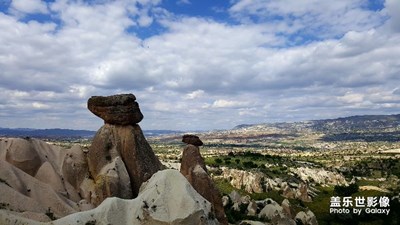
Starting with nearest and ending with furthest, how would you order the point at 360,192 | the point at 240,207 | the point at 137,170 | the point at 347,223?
the point at 137,170, the point at 240,207, the point at 347,223, the point at 360,192

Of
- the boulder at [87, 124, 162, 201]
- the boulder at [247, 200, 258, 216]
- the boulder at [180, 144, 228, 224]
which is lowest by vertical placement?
the boulder at [247, 200, 258, 216]

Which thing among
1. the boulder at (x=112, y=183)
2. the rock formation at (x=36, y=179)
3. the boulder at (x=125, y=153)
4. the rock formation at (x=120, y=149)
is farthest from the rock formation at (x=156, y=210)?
the boulder at (x=125, y=153)

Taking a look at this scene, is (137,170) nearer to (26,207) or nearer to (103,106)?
(103,106)

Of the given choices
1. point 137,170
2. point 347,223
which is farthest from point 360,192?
point 137,170

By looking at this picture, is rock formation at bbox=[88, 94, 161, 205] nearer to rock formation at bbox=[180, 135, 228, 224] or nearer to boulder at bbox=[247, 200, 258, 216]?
rock formation at bbox=[180, 135, 228, 224]

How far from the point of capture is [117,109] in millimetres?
36812

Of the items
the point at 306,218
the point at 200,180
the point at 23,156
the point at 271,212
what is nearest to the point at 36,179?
the point at 23,156

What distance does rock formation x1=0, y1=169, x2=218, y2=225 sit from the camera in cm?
2116

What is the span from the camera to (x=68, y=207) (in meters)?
31.1

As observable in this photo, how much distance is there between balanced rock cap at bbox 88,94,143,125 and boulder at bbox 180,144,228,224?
22.7 ft

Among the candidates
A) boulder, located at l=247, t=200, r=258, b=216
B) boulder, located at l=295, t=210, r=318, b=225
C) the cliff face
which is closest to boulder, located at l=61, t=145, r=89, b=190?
the cliff face

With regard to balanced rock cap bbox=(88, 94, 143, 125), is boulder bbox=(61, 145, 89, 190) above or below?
below

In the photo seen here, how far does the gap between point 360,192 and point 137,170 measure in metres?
86.4

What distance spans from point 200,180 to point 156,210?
17.4 metres
